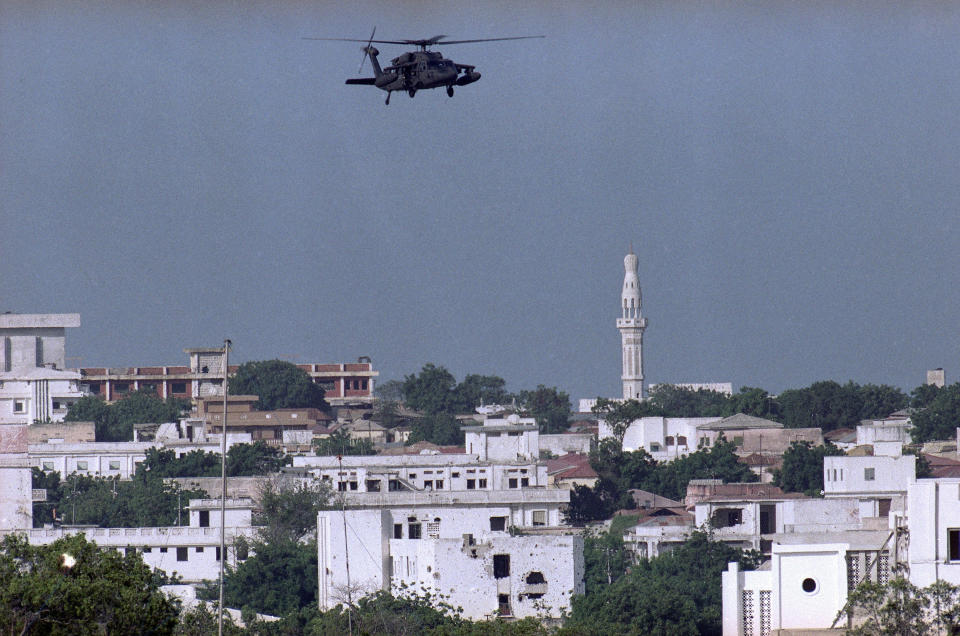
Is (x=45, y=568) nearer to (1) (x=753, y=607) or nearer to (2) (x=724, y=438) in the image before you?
(1) (x=753, y=607)

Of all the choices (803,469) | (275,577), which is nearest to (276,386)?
(803,469)

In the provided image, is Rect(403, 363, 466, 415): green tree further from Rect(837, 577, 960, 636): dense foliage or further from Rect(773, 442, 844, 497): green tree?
Rect(837, 577, 960, 636): dense foliage

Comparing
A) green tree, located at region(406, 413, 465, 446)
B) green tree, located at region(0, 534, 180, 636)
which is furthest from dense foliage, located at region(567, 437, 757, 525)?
green tree, located at region(0, 534, 180, 636)

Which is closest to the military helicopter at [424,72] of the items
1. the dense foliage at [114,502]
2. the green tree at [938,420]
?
the dense foliage at [114,502]

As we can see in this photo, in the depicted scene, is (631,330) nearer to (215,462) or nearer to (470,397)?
(470,397)

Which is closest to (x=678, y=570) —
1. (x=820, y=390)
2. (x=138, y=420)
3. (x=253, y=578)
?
(x=253, y=578)

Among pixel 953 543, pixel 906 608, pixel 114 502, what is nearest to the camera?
pixel 906 608
